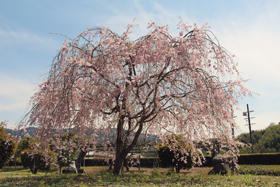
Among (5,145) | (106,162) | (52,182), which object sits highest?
(5,145)

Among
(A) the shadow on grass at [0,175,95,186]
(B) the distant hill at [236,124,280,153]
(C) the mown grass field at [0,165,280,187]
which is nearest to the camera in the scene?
(C) the mown grass field at [0,165,280,187]

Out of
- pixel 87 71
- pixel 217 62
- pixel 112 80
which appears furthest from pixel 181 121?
pixel 87 71

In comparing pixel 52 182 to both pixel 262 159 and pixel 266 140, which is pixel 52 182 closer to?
pixel 262 159

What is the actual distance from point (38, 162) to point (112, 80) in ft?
32.7

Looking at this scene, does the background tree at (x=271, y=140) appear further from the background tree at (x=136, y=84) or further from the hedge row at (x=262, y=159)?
the background tree at (x=136, y=84)

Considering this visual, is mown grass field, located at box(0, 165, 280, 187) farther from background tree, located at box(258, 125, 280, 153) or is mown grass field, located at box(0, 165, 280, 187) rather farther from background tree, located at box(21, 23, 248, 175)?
background tree, located at box(258, 125, 280, 153)

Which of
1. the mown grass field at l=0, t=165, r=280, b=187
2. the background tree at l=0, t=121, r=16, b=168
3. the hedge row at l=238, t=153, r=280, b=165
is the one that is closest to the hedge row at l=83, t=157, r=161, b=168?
the hedge row at l=238, t=153, r=280, b=165

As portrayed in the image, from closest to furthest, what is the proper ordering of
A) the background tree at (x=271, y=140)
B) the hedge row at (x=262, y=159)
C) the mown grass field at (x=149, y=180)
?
the mown grass field at (x=149, y=180)
the hedge row at (x=262, y=159)
the background tree at (x=271, y=140)

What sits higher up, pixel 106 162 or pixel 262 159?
pixel 262 159

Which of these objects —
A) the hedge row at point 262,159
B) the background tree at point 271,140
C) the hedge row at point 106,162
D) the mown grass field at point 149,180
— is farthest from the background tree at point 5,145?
the background tree at point 271,140

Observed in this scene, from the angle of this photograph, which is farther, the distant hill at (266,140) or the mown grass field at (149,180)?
the distant hill at (266,140)

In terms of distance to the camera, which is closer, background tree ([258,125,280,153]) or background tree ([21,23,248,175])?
background tree ([21,23,248,175])

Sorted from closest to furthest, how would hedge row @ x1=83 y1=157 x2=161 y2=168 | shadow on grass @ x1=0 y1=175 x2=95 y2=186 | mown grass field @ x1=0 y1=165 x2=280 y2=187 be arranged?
mown grass field @ x1=0 y1=165 x2=280 y2=187
shadow on grass @ x1=0 y1=175 x2=95 y2=186
hedge row @ x1=83 y1=157 x2=161 y2=168

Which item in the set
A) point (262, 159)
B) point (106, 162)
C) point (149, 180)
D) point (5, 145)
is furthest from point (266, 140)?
point (5, 145)
